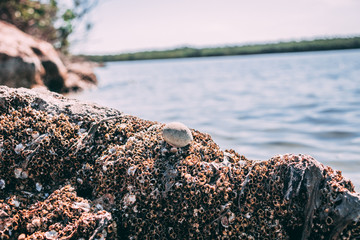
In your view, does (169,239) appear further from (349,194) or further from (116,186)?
(349,194)

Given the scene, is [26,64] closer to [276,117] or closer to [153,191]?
[276,117]

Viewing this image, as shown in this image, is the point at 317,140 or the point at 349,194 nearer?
the point at 349,194

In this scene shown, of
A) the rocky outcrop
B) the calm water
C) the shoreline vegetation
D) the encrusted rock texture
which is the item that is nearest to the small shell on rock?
the encrusted rock texture

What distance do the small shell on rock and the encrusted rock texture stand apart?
67 millimetres

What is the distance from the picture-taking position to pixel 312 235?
2.41 metres

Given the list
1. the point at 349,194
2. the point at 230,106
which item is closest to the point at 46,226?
the point at 349,194

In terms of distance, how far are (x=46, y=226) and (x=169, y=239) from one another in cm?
98

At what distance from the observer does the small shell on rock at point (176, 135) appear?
270 centimetres

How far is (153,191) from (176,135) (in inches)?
21.1

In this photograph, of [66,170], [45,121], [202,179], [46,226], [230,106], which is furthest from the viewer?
[230,106]

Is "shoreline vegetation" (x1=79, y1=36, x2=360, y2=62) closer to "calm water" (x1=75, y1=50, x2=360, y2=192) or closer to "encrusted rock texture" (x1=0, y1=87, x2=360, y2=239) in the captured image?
"calm water" (x1=75, y1=50, x2=360, y2=192)

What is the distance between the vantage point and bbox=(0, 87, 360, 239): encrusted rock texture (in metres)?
2.36

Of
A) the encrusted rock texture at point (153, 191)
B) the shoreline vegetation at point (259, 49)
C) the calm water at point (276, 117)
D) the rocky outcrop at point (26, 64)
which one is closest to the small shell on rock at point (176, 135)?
the encrusted rock texture at point (153, 191)

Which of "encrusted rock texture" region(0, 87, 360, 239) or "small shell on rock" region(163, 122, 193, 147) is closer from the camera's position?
"encrusted rock texture" region(0, 87, 360, 239)
